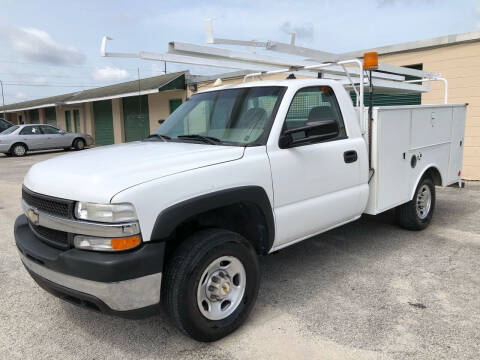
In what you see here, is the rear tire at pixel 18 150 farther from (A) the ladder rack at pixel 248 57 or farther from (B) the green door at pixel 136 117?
(A) the ladder rack at pixel 248 57

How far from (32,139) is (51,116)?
13846 mm

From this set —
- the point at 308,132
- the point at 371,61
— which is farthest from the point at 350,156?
the point at 371,61

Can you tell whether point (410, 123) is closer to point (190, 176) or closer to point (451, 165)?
point (451, 165)

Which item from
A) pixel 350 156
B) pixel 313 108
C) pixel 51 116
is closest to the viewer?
pixel 313 108

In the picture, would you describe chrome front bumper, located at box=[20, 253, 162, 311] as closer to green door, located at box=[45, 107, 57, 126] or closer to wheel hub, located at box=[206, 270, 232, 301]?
wheel hub, located at box=[206, 270, 232, 301]

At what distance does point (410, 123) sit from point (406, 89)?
2134 millimetres

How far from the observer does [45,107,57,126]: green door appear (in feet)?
102

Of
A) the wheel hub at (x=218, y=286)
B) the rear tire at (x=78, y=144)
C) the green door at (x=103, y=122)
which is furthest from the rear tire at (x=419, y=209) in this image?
the green door at (x=103, y=122)

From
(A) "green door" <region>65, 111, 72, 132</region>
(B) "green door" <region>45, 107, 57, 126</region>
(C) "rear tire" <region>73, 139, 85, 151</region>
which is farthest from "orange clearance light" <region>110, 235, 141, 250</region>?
(B) "green door" <region>45, 107, 57, 126</region>

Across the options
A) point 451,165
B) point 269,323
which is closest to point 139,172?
point 269,323

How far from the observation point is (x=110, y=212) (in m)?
2.47

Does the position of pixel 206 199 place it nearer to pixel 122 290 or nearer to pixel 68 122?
pixel 122 290

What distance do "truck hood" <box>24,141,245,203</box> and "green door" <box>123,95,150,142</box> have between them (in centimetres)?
1670

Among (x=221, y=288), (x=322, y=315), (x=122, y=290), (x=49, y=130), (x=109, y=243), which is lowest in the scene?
(x=322, y=315)
